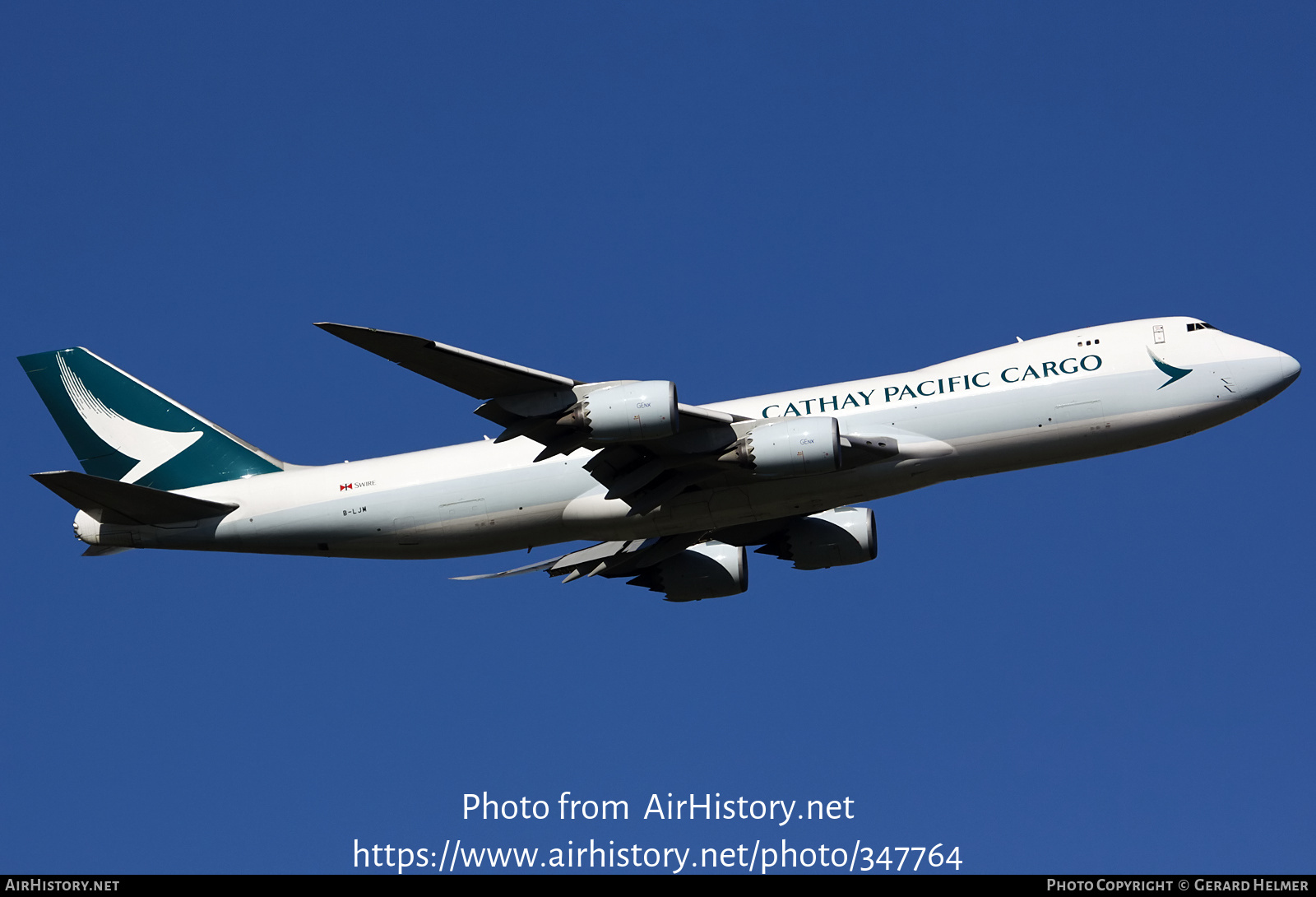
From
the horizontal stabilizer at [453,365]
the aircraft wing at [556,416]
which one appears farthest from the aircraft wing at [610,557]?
the horizontal stabilizer at [453,365]

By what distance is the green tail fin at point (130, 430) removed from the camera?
39.7 m

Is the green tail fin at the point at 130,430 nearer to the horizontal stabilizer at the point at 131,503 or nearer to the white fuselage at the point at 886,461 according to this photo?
the horizontal stabilizer at the point at 131,503

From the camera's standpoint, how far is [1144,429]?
34719 mm

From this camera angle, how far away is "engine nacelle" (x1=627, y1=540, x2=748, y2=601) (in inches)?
1618

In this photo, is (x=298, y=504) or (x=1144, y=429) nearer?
(x=1144, y=429)

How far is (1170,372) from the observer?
34.7 metres

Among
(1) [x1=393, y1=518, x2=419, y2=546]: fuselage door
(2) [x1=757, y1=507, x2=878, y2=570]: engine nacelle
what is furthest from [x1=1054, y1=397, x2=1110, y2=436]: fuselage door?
(1) [x1=393, y1=518, x2=419, y2=546]: fuselage door

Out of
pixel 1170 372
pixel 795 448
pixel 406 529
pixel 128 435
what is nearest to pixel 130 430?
pixel 128 435

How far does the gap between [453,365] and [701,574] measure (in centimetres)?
1283

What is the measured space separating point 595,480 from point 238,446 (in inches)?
423
